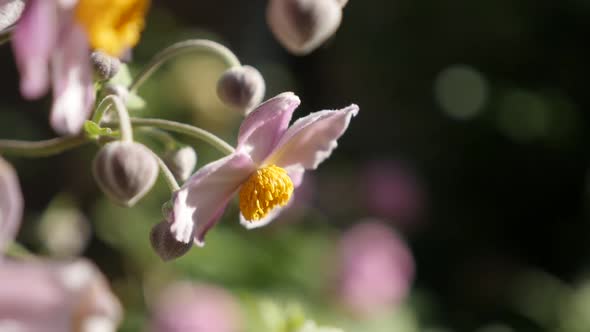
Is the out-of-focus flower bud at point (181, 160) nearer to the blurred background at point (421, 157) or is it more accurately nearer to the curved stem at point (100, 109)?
the curved stem at point (100, 109)

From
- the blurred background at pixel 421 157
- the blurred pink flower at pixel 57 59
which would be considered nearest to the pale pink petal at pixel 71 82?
the blurred pink flower at pixel 57 59

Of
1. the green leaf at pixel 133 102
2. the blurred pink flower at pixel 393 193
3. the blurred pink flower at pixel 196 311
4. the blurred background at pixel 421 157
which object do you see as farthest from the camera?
the blurred pink flower at pixel 393 193

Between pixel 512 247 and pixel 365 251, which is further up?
pixel 365 251

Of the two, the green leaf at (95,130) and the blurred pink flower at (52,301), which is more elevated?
the green leaf at (95,130)

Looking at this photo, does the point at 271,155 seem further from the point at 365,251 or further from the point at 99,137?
the point at 365,251

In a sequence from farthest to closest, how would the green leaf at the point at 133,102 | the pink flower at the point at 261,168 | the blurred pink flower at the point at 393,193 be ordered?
the blurred pink flower at the point at 393,193
the green leaf at the point at 133,102
the pink flower at the point at 261,168

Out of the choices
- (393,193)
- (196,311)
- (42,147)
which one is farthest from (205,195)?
(393,193)

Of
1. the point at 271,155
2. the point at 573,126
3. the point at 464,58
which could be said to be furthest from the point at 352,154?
the point at 271,155
